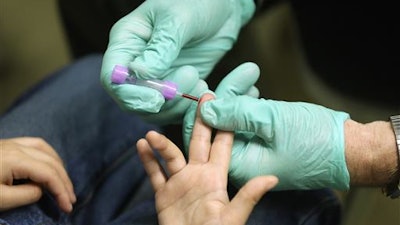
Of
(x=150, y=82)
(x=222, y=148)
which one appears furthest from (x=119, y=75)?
(x=222, y=148)

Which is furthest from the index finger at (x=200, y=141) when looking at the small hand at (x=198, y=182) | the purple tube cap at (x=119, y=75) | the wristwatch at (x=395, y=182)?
the wristwatch at (x=395, y=182)

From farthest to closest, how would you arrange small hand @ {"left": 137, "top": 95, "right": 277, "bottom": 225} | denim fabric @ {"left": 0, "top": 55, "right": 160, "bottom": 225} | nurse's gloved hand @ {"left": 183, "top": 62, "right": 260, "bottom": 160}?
denim fabric @ {"left": 0, "top": 55, "right": 160, "bottom": 225}, nurse's gloved hand @ {"left": 183, "top": 62, "right": 260, "bottom": 160}, small hand @ {"left": 137, "top": 95, "right": 277, "bottom": 225}

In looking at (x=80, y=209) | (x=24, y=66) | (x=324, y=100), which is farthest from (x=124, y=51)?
(x=24, y=66)

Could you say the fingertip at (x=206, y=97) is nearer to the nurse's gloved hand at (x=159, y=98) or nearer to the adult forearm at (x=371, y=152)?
the nurse's gloved hand at (x=159, y=98)

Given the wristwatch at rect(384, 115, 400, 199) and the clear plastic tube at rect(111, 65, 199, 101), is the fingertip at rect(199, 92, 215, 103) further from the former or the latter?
the wristwatch at rect(384, 115, 400, 199)

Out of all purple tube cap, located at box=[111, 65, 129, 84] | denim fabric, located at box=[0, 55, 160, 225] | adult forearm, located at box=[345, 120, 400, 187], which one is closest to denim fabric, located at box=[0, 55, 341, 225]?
denim fabric, located at box=[0, 55, 160, 225]

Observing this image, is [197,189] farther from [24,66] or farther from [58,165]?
[24,66]

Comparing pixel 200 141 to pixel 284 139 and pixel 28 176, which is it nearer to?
pixel 284 139
